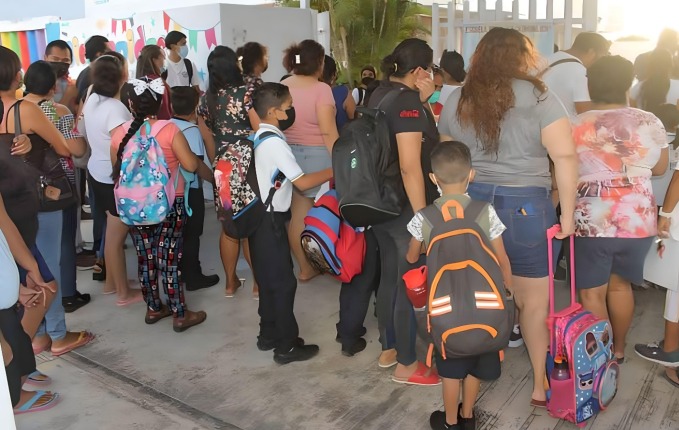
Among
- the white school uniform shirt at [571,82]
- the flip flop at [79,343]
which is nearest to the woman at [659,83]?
the white school uniform shirt at [571,82]

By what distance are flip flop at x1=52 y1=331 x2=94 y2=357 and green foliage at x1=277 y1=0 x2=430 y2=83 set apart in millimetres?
10782

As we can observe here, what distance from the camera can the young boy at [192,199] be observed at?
4266mm

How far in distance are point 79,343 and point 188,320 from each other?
0.67m

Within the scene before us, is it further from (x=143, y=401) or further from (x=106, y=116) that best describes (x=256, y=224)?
(x=106, y=116)

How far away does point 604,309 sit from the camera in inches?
124

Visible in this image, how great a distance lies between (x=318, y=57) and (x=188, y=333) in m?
1.99

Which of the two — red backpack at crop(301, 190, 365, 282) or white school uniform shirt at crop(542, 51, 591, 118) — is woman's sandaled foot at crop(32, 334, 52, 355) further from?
white school uniform shirt at crop(542, 51, 591, 118)

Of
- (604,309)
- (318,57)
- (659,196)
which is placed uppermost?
(318,57)

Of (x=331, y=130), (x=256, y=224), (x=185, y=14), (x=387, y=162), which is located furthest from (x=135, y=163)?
(x=185, y=14)

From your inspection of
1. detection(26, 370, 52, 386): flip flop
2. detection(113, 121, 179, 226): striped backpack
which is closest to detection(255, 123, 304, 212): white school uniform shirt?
detection(113, 121, 179, 226): striped backpack

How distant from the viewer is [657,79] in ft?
14.9

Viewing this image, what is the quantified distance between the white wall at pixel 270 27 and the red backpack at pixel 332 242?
5796 millimetres

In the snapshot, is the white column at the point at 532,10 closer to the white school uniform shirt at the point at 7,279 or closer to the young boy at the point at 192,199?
the young boy at the point at 192,199

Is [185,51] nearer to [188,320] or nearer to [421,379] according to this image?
[188,320]
